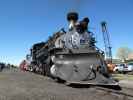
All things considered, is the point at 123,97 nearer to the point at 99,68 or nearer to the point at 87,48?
the point at 99,68

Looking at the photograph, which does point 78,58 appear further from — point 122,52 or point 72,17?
point 122,52

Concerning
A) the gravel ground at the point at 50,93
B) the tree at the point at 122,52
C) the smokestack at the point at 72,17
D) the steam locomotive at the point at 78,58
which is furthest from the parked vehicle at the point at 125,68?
the tree at the point at 122,52

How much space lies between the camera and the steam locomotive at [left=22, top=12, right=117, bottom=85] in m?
12.0

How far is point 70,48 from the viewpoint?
13.9 meters

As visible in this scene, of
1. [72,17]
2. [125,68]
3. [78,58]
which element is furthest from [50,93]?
[125,68]

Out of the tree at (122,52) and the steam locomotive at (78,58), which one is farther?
the tree at (122,52)

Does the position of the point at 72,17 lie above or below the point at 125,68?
above

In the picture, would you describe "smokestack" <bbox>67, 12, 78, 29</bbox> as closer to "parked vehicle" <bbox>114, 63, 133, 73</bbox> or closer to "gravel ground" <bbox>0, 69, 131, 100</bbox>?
"gravel ground" <bbox>0, 69, 131, 100</bbox>

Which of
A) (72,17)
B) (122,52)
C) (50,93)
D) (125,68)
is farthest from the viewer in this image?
(122,52)

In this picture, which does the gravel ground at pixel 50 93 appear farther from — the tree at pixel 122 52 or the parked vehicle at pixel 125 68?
the tree at pixel 122 52

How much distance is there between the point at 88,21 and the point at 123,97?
732 centimetres

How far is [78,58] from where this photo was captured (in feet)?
42.9

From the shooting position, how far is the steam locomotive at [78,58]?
12.0m

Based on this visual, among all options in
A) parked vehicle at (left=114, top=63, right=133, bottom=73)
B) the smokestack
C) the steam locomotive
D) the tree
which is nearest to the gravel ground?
the steam locomotive
